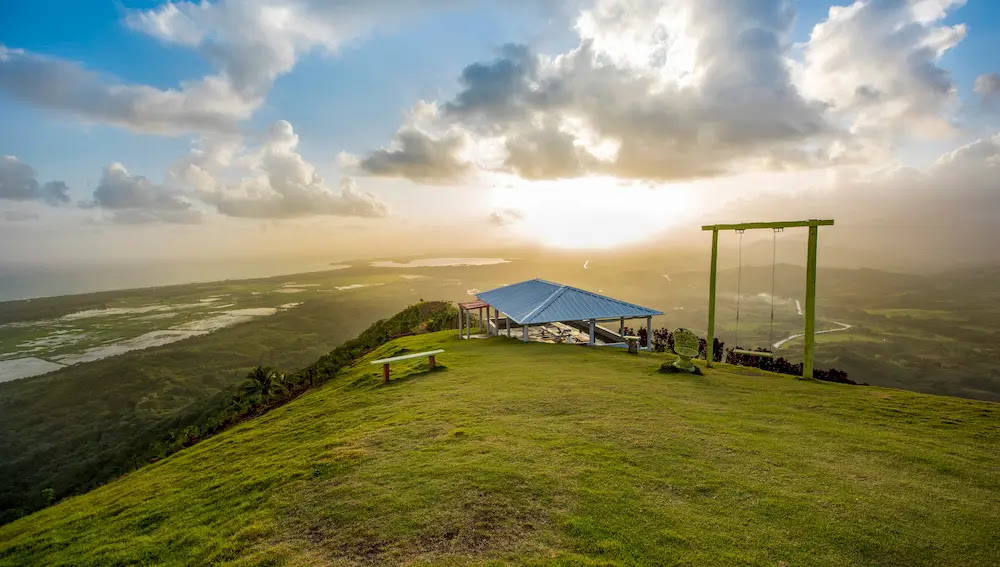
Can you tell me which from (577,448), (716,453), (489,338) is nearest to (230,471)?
(577,448)

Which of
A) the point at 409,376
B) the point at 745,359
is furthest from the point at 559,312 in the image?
the point at 745,359

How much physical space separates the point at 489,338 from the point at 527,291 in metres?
4.54

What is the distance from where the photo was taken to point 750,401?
1316cm

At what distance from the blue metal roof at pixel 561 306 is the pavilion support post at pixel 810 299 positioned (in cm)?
765

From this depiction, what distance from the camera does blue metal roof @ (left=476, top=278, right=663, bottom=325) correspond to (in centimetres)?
2383

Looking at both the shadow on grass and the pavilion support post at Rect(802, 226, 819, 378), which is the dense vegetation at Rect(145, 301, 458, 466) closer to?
the shadow on grass

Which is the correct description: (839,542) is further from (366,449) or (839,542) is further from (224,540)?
(224,540)

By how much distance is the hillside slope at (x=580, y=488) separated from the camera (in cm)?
587

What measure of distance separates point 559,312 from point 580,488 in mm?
17265

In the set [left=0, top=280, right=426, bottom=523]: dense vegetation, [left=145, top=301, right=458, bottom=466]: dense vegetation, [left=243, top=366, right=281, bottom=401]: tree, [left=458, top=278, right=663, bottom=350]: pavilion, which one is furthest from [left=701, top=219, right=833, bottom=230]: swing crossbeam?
[left=0, top=280, right=426, bottom=523]: dense vegetation

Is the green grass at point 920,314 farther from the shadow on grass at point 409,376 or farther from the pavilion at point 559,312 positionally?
the shadow on grass at point 409,376

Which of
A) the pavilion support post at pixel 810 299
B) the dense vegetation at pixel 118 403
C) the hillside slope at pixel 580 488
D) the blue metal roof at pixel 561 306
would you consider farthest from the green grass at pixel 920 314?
the dense vegetation at pixel 118 403

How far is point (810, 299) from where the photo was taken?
16.8 meters

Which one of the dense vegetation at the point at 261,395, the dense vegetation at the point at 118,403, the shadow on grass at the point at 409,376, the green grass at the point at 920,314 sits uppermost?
the shadow on grass at the point at 409,376
